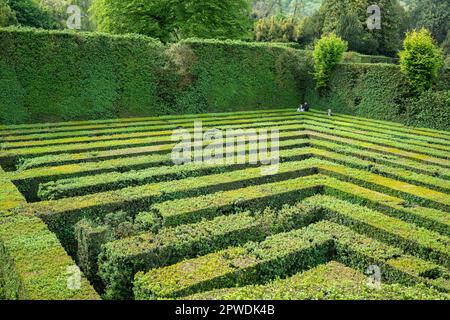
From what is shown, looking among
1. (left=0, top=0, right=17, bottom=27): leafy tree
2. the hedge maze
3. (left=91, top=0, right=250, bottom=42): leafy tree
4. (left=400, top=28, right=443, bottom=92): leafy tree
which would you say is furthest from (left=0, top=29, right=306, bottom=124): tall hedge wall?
(left=0, top=0, right=17, bottom=27): leafy tree

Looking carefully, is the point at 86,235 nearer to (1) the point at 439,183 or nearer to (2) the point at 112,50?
(1) the point at 439,183

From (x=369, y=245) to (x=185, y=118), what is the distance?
16677 millimetres

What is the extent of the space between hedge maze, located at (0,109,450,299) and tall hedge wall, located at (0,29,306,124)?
21.9 ft

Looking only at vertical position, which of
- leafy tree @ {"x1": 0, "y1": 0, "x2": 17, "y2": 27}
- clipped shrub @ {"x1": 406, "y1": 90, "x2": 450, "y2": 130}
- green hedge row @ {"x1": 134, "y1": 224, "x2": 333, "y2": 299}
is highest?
leafy tree @ {"x1": 0, "y1": 0, "x2": 17, "y2": 27}

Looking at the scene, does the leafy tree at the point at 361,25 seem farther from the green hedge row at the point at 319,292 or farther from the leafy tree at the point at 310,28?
the green hedge row at the point at 319,292

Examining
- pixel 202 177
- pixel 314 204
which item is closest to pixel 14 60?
pixel 202 177

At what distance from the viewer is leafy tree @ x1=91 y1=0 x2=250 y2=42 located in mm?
30734

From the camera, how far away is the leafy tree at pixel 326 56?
2775 cm

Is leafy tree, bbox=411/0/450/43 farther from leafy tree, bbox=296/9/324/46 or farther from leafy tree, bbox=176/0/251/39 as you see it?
leafy tree, bbox=176/0/251/39

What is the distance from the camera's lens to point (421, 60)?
22266mm

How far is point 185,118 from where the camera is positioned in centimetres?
2344

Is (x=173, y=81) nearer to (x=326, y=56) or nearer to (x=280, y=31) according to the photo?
(x=326, y=56)

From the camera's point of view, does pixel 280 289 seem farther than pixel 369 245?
No

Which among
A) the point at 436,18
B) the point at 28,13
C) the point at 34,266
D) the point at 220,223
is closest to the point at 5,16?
the point at 28,13
